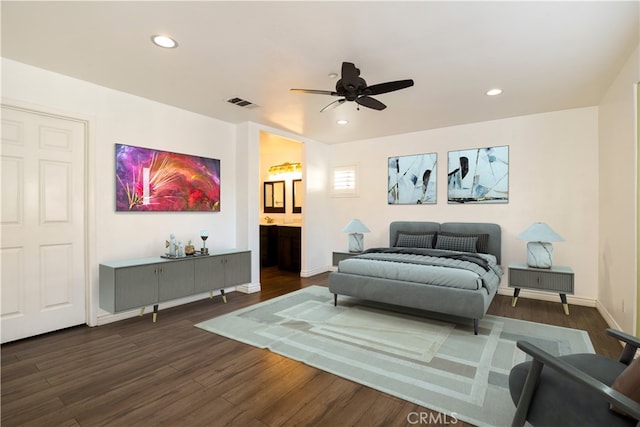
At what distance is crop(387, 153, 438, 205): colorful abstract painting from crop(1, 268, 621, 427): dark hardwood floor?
277 centimetres

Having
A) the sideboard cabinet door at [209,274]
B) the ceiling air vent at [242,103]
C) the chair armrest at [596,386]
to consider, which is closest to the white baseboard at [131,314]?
the sideboard cabinet door at [209,274]

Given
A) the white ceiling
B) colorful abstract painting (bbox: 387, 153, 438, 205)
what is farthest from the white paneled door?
colorful abstract painting (bbox: 387, 153, 438, 205)

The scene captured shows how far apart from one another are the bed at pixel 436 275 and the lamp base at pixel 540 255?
43 centimetres

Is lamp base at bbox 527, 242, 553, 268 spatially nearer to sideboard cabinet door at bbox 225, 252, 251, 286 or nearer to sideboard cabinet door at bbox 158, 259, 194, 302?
sideboard cabinet door at bbox 225, 252, 251, 286

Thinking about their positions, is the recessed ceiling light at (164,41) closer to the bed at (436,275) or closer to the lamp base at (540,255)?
the bed at (436,275)

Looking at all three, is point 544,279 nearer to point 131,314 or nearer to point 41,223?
point 131,314

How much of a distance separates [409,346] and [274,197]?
5.34 metres

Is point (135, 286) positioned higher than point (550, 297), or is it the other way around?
point (135, 286)

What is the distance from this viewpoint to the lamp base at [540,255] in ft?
13.0

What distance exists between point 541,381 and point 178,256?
12.2 feet

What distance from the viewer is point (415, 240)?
5.09 m

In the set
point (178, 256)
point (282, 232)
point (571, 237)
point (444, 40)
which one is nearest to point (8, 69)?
point (178, 256)

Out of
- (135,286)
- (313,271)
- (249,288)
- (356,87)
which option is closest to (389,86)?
(356,87)

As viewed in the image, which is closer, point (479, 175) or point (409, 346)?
point (409, 346)
